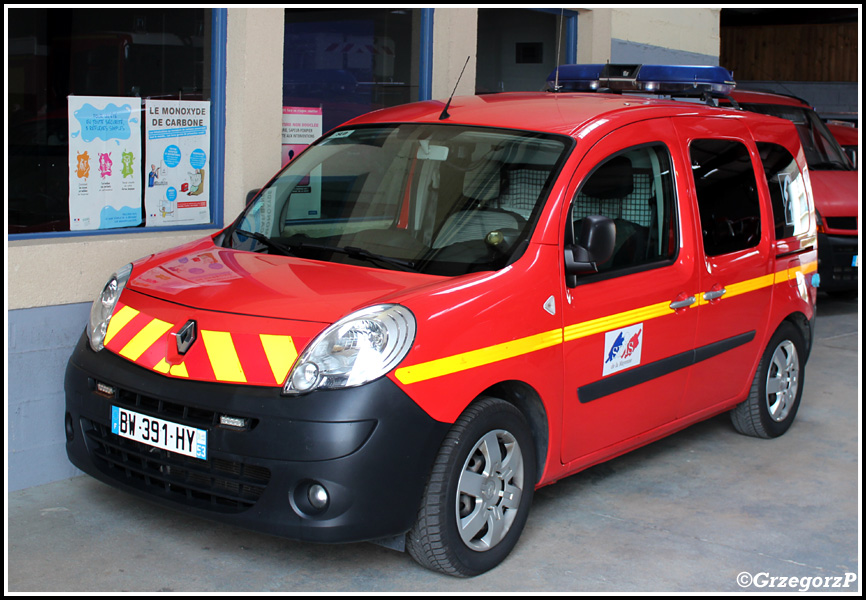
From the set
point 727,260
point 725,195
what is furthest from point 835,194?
point 727,260

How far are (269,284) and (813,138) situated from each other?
28.7 feet

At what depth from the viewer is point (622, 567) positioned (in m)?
4.15

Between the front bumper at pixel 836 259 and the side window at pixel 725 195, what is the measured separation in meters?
5.07

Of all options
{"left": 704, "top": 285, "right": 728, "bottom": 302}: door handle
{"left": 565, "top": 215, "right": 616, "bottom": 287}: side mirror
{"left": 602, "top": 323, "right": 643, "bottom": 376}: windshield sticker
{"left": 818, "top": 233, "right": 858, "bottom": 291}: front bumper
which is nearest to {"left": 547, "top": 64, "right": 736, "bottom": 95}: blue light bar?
→ {"left": 704, "top": 285, "right": 728, "bottom": 302}: door handle

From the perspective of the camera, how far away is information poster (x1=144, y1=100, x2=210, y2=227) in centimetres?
558

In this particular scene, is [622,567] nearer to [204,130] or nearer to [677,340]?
[677,340]

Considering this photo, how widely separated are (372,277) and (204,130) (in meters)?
2.31

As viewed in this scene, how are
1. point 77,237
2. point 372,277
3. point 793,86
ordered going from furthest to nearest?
point 793,86 < point 77,237 < point 372,277

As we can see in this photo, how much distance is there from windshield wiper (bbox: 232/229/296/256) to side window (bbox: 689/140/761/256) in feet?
6.81

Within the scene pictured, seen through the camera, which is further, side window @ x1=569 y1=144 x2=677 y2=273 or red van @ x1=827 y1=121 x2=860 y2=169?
red van @ x1=827 y1=121 x2=860 y2=169

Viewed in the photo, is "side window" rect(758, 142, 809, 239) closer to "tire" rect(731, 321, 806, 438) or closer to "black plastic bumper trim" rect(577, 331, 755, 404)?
"tire" rect(731, 321, 806, 438)

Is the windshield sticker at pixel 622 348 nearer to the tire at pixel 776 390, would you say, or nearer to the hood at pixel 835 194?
the tire at pixel 776 390

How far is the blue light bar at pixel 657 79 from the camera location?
5891 millimetres

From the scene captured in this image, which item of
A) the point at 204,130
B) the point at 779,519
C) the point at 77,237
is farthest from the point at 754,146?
the point at 77,237
